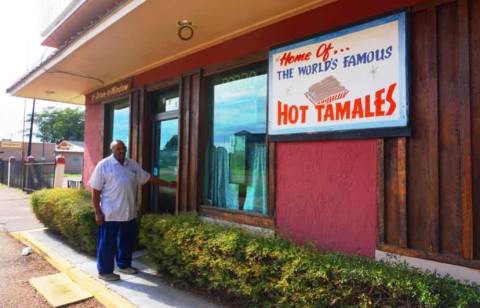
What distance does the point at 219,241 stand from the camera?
388cm

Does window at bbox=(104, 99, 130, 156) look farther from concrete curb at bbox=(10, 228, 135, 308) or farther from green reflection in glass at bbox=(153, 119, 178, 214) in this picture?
concrete curb at bbox=(10, 228, 135, 308)

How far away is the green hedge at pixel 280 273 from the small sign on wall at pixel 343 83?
128 centimetres

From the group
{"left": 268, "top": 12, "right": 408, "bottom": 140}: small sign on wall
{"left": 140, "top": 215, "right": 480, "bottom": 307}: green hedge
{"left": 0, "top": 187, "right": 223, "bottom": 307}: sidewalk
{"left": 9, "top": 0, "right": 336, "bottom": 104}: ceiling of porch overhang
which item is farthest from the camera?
{"left": 9, "top": 0, "right": 336, "bottom": 104}: ceiling of porch overhang

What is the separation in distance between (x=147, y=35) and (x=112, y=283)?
338cm

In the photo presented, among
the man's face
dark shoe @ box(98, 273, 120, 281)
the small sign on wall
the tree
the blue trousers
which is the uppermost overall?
the tree

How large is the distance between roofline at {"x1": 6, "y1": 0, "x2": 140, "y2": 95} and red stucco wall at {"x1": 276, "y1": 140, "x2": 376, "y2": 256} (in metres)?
2.50

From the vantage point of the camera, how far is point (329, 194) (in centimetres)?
387

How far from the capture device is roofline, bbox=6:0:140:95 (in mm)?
4422

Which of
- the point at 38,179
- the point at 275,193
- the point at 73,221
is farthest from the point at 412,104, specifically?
the point at 38,179

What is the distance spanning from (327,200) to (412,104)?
128 centimetres

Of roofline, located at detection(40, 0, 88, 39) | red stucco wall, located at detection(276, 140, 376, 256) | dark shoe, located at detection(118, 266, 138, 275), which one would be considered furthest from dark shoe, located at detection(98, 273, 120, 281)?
roofline, located at detection(40, 0, 88, 39)

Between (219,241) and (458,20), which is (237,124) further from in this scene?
(458,20)

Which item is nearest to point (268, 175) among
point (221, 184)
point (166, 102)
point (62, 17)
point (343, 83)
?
point (221, 184)

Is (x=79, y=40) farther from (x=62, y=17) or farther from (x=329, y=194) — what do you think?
(x=329, y=194)
